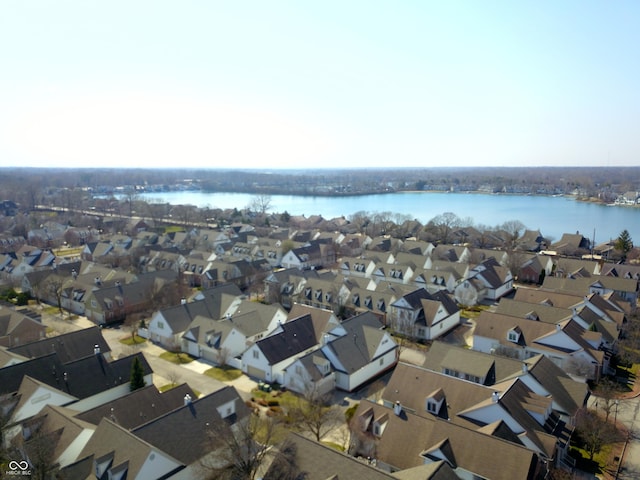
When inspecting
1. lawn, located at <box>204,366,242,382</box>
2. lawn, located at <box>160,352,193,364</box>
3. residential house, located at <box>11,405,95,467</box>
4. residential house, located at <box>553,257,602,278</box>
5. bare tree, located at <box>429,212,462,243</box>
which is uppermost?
bare tree, located at <box>429,212,462,243</box>

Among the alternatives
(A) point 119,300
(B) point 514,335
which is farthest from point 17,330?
(B) point 514,335

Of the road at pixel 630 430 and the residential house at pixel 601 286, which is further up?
the residential house at pixel 601 286

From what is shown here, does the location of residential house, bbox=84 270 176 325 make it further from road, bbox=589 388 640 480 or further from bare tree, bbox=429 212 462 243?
bare tree, bbox=429 212 462 243

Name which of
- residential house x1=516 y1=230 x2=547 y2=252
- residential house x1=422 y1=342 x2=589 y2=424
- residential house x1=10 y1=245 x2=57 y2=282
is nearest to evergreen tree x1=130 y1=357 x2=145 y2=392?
residential house x1=422 y1=342 x2=589 y2=424

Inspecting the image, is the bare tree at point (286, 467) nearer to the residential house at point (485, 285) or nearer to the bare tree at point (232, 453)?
the bare tree at point (232, 453)

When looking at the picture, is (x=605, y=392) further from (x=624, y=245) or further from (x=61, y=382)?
(x=624, y=245)

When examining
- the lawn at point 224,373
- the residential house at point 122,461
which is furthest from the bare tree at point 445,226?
the residential house at point 122,461

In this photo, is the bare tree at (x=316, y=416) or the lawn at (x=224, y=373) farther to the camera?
the lawn at (x=224, y=373)
